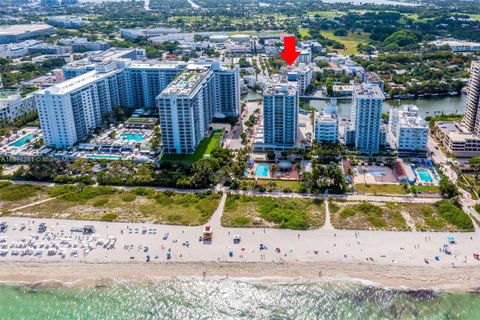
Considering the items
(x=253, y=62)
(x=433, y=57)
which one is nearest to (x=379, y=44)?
(x=433, y=57)

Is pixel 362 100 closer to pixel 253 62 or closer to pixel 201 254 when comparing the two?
pixel 201 254

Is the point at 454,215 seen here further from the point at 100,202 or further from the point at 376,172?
the point at 100,202

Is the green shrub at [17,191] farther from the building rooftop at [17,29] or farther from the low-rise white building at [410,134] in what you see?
the building rooftop at [17,29]

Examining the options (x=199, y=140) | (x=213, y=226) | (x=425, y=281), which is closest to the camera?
(x=425, y=281)

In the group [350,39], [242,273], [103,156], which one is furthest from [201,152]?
[350,39]

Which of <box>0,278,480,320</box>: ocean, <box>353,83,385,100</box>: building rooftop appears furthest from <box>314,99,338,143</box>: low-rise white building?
<box>0,278,480,320</box>: ocean

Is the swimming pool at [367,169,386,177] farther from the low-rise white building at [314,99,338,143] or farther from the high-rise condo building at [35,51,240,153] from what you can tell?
the high-rise condo building at [35,51,240,153]
